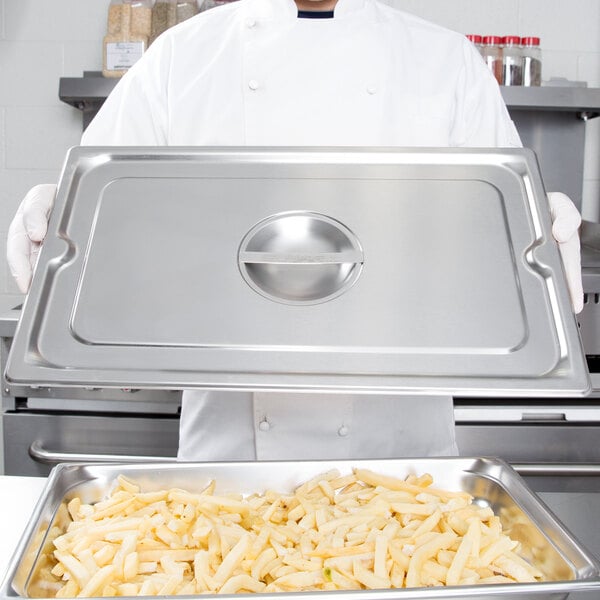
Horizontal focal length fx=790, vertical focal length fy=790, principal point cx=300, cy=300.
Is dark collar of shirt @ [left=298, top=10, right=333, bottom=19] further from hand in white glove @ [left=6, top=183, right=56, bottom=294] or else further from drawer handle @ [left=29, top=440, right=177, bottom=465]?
drawer handle @ [left=29, top=440, right=177, bottom=465]

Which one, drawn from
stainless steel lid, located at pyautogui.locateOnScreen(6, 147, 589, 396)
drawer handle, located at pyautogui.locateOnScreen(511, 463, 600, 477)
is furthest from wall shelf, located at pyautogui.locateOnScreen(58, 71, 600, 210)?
stainless steel lid, located at pyautogui.locateOnScreen(6, 147, 589, 396)

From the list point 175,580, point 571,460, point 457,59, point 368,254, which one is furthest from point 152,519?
point 571,460

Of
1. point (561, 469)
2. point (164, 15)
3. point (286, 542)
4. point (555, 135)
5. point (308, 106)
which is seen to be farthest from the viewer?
point (555, 135)

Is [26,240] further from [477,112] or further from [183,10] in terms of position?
[183,10]

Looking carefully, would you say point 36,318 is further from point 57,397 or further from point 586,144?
point 586,144

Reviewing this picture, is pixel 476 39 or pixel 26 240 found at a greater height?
pixel 476 39

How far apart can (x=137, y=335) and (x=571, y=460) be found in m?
1.50

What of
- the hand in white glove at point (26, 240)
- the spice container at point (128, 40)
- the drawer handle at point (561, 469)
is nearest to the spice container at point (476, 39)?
the spice container at point (128, 40)

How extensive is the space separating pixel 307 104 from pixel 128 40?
112cm

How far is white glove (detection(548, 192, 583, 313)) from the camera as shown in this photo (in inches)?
33.7

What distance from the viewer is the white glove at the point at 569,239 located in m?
0.86

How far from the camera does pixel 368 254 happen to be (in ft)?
2.70

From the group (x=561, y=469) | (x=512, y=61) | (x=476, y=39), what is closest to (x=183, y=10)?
(x=476, y=39)

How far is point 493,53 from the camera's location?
7.22 ft
